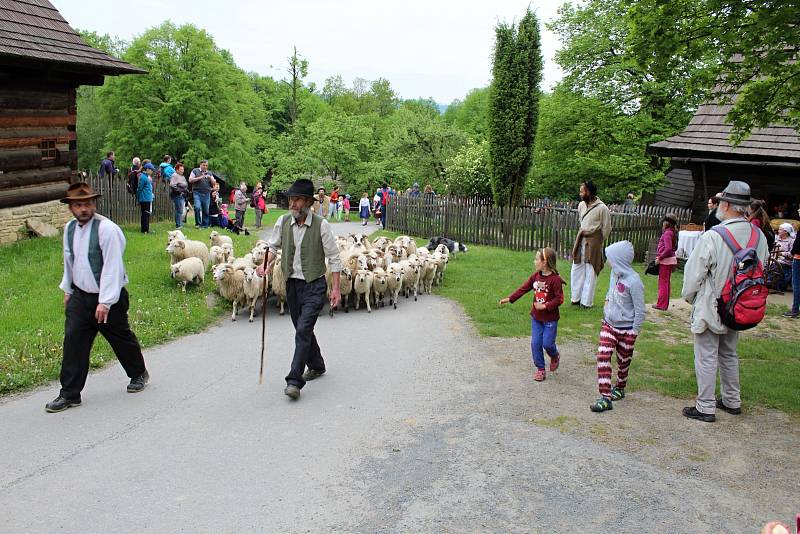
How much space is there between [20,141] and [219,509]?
12.8 meters

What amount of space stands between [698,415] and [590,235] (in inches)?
190

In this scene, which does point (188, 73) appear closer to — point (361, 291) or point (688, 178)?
point (688, 178)

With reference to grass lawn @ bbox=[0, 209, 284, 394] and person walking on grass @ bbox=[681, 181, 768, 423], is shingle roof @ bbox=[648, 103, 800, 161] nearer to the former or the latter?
person walking on grass @ bbox=[681, 181, 768, 423]

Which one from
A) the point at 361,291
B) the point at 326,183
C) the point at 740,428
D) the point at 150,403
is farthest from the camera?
the point at 326,183

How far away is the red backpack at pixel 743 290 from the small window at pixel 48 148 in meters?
14.7

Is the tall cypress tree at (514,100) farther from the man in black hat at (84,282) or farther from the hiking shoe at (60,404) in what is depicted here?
the hiking shoe at (60,404)

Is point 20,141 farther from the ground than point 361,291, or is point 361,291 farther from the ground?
point 20,141

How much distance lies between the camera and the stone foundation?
13789 millimetres

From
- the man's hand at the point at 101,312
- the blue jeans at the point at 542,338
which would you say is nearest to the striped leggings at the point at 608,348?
the blue jeans at the point at 542,338

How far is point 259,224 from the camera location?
87.5ft

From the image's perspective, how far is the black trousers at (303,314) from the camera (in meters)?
6.80

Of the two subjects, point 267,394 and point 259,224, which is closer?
point 267,394

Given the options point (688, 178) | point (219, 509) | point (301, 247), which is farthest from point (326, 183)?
point (219, 509)

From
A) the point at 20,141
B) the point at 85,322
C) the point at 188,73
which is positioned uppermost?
the point at 188,73
